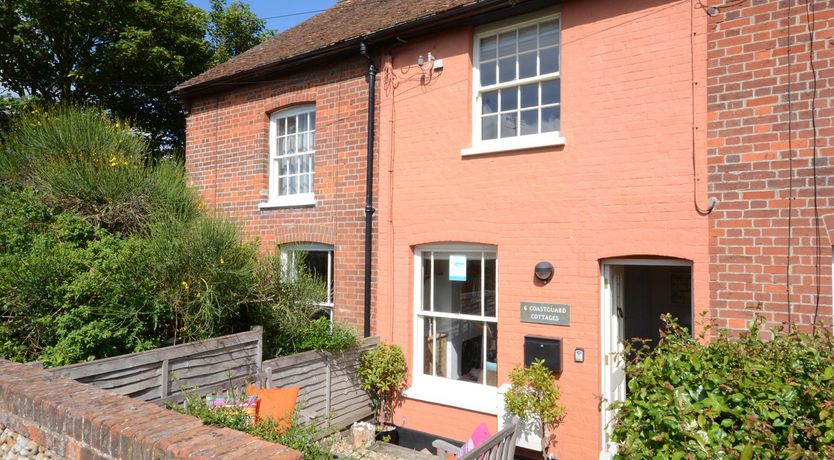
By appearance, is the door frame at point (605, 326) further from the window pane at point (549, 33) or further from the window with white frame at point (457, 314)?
the window pane at point (549, 33)

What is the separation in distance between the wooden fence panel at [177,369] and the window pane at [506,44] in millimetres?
4912

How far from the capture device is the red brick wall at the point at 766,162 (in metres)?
4.94

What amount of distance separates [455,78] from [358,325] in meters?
3.92

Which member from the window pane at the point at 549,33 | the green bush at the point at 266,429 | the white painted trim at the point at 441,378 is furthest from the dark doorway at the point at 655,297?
the green bush at the point at 266,429

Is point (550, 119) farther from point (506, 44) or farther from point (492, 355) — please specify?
point (492, 355)

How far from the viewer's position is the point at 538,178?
6.53 m

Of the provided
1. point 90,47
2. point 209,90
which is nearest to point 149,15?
point 90,47

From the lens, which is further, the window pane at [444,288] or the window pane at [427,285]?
the window pane at [427,285]

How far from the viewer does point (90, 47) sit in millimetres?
16828

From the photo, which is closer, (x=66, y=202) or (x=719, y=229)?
(x=719, y=229)

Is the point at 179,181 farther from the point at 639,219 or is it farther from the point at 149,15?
the point at 149,15

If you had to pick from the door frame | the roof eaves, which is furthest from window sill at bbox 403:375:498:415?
the roof eaves

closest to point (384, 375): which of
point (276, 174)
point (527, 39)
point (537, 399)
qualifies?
point (537, 399)

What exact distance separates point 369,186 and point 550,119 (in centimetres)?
284
